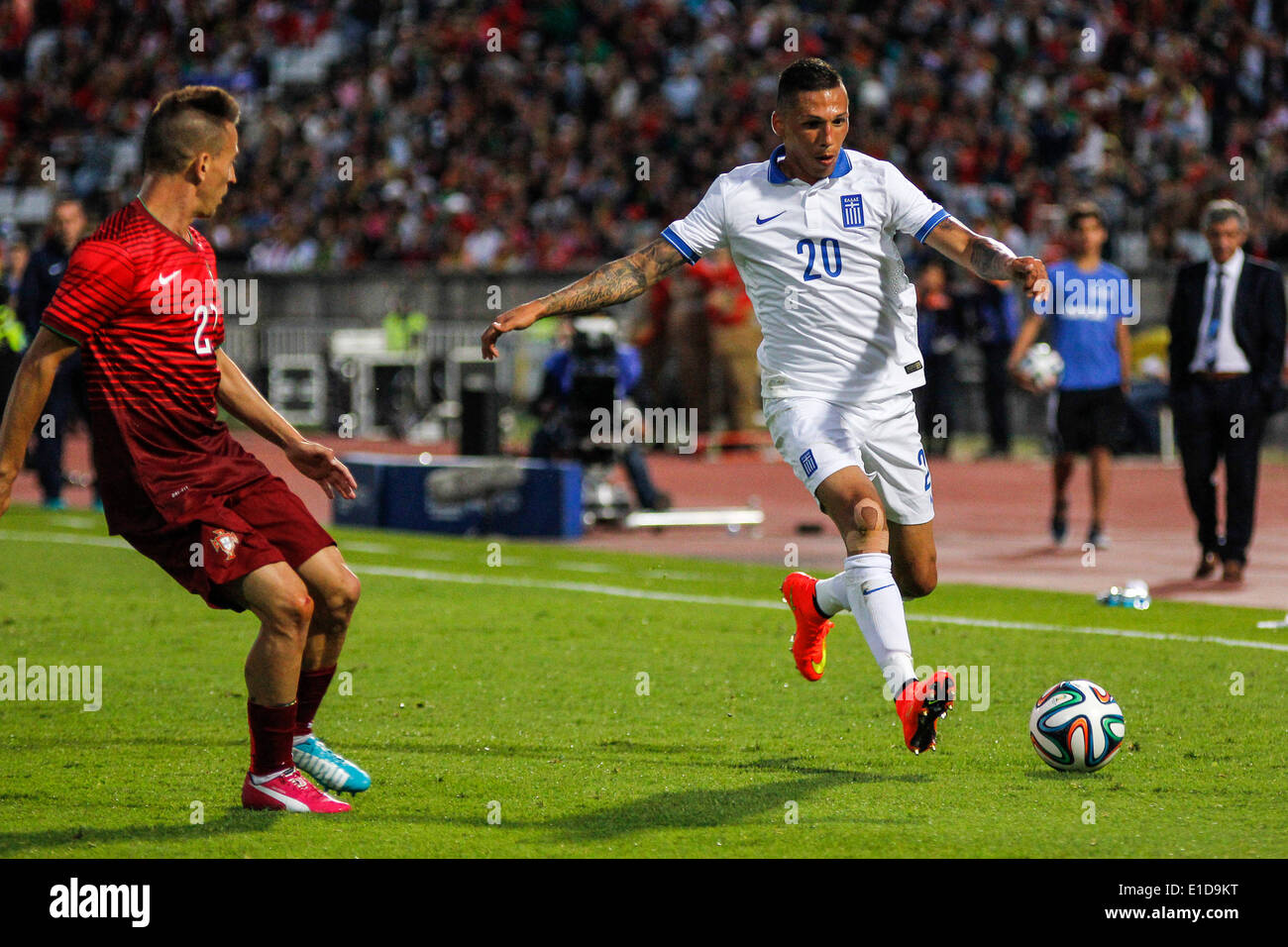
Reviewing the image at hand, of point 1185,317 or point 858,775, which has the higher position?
point 1185,317

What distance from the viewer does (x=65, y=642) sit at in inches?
382

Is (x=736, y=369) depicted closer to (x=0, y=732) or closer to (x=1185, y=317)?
(x=1185, y=317)

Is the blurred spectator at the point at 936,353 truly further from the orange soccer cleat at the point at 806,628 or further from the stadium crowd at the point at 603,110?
the orange soccer cleat at the point at 806,628

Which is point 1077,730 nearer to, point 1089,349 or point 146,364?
point 146,364

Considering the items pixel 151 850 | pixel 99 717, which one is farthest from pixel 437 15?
pixel 151 850

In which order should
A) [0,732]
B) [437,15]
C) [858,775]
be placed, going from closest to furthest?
1. [858,775]
2. [0,732]
3. [437,15]

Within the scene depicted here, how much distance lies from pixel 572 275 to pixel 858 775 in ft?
63.6

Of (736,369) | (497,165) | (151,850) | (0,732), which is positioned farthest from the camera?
(497,165)

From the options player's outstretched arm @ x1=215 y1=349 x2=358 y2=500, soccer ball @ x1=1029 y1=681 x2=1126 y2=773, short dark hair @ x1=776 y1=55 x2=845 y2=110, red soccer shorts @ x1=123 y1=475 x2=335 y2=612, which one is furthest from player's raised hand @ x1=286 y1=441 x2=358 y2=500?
soccer ball @ x1=1029 y1=681 x2=1126 y2=773

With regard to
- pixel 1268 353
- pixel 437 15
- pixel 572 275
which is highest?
pixel 437 15

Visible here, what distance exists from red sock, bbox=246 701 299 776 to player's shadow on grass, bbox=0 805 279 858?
16 centimetres

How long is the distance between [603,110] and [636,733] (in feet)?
75.9

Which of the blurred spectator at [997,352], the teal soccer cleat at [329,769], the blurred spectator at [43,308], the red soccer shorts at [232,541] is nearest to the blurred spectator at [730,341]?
the blurred spectator at [997,352]

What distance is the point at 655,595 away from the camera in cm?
1152
